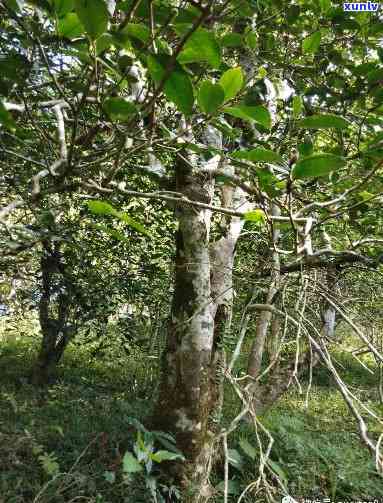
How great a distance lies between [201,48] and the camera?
0.44 metres

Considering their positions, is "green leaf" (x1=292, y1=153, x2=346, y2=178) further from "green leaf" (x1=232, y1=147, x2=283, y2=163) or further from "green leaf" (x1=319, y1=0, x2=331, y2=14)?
"green leaf" (x1=319, y1=0, x2=331, y2=14)

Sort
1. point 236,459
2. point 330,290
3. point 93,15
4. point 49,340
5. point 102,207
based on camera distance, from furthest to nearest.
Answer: point 49,340 → point 236,459 → point 330,290 → point 102,207 → point 93,15

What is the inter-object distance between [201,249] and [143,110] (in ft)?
5.35

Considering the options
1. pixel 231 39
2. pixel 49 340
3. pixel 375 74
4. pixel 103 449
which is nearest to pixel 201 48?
pixel 231 39

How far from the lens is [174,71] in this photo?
0.43m

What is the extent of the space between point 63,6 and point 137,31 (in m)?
0.09

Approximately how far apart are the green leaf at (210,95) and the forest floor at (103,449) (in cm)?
127

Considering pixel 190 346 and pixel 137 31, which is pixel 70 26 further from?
pixel 190 346

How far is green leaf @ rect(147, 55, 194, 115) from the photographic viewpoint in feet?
1.39

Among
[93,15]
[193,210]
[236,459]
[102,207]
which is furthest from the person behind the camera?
[236,459]

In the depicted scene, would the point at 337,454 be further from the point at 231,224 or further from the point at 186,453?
the point at 231,224

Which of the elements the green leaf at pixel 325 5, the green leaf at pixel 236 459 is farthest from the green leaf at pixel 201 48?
the green leaf at pixel 236 459

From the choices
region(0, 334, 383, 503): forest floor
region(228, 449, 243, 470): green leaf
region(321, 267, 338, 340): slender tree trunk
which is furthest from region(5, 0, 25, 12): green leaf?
region(228, 449, 243, 470): green leaf

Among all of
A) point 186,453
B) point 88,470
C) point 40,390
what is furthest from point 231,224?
point 40,390
